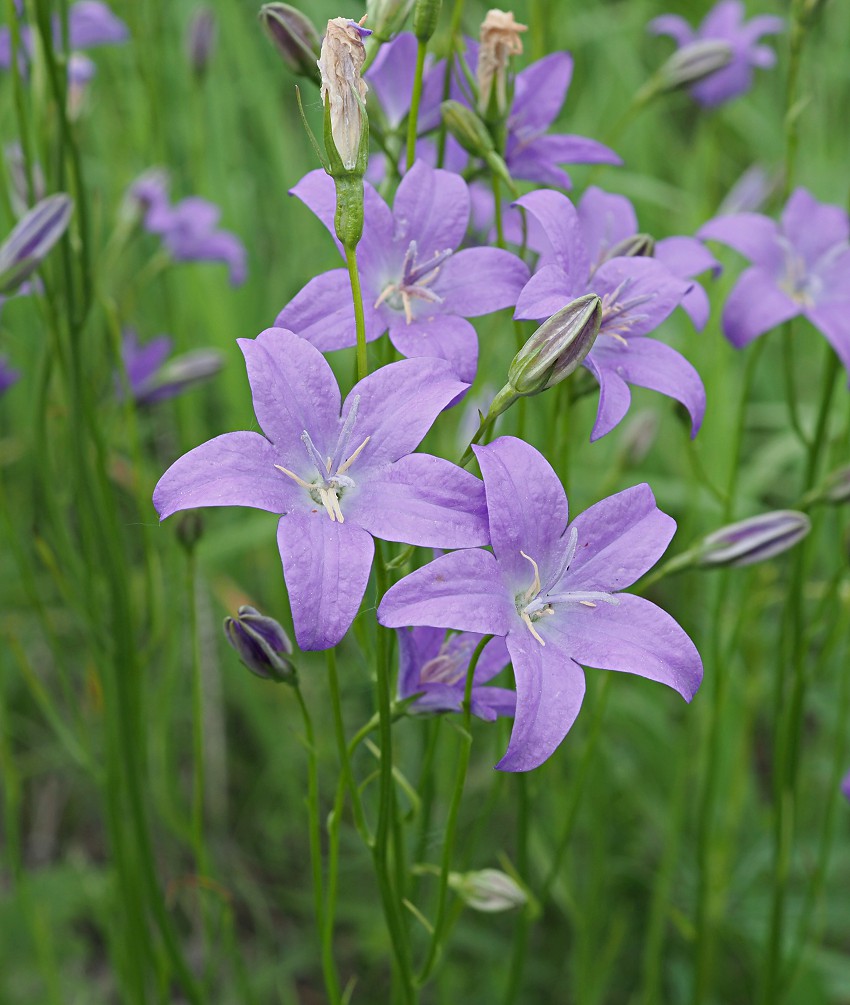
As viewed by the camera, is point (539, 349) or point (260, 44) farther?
point (260, 44)

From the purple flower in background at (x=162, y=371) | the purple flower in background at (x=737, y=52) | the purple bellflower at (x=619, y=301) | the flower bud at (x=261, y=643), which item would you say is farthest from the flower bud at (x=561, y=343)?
the purple flower in background at (x=737, y=52)

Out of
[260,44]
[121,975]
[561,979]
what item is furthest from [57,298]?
[260,44]

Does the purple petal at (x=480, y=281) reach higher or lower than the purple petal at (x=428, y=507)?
higher

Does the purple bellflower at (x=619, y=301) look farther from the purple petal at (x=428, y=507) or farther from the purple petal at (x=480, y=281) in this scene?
the purple petal at (x=428, y=507)

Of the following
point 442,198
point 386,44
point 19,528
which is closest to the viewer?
point 442,198

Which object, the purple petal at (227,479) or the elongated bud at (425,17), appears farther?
the elongated bud at (425,17)

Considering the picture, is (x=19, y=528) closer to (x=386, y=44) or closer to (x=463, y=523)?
(x=386, y=44)
